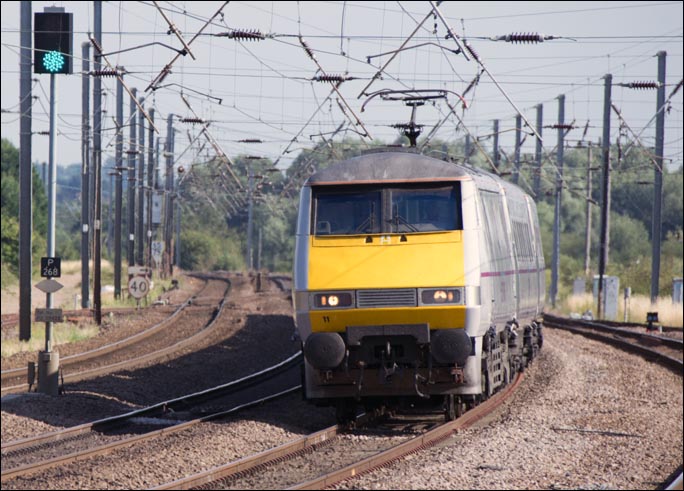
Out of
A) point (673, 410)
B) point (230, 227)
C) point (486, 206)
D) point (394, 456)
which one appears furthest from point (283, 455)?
point (230, 227)

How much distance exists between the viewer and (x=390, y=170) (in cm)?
1418

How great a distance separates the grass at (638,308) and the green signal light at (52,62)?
82.7 ft

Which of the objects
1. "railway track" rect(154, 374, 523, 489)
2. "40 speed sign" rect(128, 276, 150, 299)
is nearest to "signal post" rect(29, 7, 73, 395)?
"railway track" rect(154, 374, 523, 489)

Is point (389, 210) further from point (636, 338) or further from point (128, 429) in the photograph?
point (636, 338)

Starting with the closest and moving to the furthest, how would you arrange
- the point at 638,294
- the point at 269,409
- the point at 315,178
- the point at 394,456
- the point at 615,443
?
1. the point at 394,456
2. the point at 615,443
3. the point at 315,178
4. the point at 269,409
5. the point at 638,294

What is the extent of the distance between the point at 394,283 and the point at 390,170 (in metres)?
1.73

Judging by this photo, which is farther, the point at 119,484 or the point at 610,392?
the point at 610,392

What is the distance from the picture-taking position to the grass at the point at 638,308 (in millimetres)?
38250

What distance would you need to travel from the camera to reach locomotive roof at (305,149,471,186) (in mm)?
14109

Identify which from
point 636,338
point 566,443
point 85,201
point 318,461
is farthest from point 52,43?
point 636,338

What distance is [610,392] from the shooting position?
1869 cm

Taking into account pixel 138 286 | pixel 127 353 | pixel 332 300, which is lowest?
pixel 127 353

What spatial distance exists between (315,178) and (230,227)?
101 m

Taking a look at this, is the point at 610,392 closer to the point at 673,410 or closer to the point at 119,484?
the point at 673,410
